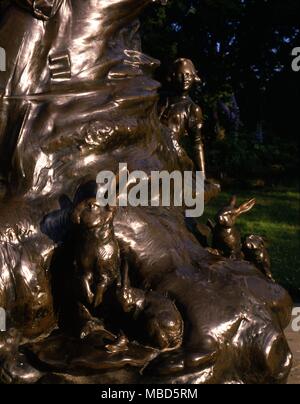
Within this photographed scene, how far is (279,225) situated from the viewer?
1127cm

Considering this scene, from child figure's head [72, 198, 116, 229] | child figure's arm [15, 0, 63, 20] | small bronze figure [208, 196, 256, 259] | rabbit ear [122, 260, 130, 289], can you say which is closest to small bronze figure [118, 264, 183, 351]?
rabbit ear [122, 260, 130, 289]

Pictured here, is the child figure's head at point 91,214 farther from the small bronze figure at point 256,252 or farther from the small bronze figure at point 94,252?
the small bronze figure at point 256,252

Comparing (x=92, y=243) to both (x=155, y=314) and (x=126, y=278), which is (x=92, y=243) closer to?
(x=126, y=278)

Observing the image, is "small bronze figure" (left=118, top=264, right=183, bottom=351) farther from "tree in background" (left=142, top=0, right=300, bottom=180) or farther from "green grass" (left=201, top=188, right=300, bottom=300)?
"tree in background" (left=142, top=0, right=300, bottom=180)

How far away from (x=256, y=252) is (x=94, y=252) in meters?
1.32

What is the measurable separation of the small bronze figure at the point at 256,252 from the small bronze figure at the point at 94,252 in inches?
45.6

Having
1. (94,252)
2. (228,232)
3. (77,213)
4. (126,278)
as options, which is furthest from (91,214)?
(228,232)

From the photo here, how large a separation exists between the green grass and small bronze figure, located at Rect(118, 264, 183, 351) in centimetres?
379

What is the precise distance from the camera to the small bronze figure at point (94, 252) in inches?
136

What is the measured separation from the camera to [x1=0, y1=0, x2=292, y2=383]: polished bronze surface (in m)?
3.34

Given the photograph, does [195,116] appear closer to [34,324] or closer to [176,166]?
[176,166]

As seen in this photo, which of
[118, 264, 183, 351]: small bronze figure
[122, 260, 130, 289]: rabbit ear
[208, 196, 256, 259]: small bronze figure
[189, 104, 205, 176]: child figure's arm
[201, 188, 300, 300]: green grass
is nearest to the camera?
[118, 264, 183, 351]: small bronze figure

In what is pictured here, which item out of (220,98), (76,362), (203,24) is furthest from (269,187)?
(76,362)

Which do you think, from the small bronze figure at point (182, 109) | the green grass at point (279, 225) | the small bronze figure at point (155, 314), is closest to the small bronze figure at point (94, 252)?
the small bronze figure at point (155, 314)
